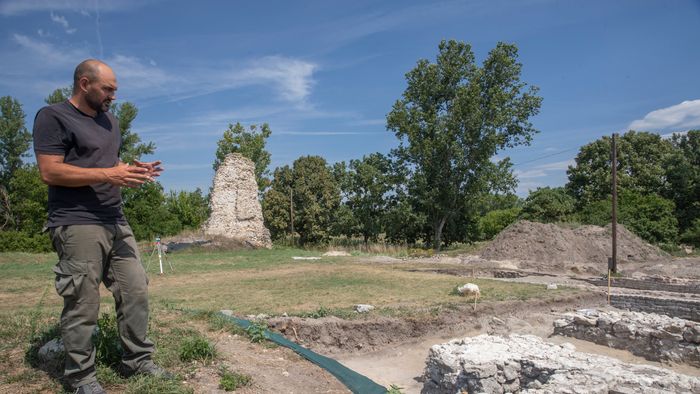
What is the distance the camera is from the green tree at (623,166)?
38.8m

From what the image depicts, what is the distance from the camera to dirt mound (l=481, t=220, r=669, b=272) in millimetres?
24312

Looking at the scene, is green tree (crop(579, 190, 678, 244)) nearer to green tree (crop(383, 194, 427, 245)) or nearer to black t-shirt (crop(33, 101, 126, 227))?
green tree (crop(383, 194, 427, 245))

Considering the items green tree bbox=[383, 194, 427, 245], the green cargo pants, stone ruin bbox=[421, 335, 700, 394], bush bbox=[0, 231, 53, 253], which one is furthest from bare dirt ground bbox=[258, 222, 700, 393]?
bush bbox=[0, 231, 53, 253]

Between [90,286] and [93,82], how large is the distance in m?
1.48

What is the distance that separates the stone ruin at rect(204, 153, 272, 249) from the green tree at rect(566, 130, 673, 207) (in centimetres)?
2740

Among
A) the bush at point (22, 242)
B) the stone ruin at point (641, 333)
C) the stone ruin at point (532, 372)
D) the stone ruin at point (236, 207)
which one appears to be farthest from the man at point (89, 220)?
the bush at point (22, 242)

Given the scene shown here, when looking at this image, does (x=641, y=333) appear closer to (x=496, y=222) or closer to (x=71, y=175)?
(x=71, y=175)

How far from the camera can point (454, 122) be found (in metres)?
31.5

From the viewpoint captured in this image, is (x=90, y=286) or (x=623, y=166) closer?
(x=90, y=286)

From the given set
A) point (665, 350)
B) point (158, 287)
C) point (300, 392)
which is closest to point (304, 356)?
point (300, 392)

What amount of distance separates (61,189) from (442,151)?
1196 inches

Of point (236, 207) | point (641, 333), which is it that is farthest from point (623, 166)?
point (641, 333)

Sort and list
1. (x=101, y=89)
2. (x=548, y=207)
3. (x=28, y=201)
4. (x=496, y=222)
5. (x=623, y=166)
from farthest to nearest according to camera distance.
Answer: (x=496, y=222) → (x=623, y=166) → (x=548, y=207) → (x=28, y=201) → (x=101, y=89)

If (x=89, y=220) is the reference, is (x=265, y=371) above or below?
below
